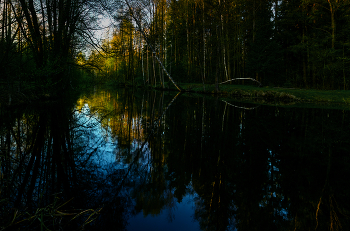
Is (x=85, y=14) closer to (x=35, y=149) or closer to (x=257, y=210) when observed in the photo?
(x=35, y=149)

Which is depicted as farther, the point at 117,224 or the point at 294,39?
the point at 294,39

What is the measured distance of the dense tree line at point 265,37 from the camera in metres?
22.5

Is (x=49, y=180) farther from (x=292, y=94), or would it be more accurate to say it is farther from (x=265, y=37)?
(x=265, y=37)

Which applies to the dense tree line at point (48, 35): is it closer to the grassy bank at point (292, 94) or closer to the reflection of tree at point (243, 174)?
the reflection of tree at point (243, 174)

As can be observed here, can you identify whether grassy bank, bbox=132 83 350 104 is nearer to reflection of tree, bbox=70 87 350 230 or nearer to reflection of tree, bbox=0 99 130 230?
reflection of tree, bbox=70 87 350 230

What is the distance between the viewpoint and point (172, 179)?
386cm

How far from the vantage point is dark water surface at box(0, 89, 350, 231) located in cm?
269

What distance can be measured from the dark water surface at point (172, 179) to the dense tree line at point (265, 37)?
15184 millimetres

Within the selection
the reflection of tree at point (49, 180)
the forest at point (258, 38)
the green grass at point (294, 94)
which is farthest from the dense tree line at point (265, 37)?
the reflection of tree at point (49, 180)

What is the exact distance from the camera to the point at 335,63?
21.6 m

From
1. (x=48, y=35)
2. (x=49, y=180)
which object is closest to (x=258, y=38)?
(x=48, y=35)

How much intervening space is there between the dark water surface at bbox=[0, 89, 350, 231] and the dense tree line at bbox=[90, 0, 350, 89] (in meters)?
15.2

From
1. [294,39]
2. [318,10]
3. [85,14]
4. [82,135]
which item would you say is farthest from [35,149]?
[294,39]

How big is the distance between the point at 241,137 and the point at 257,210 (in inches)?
155
